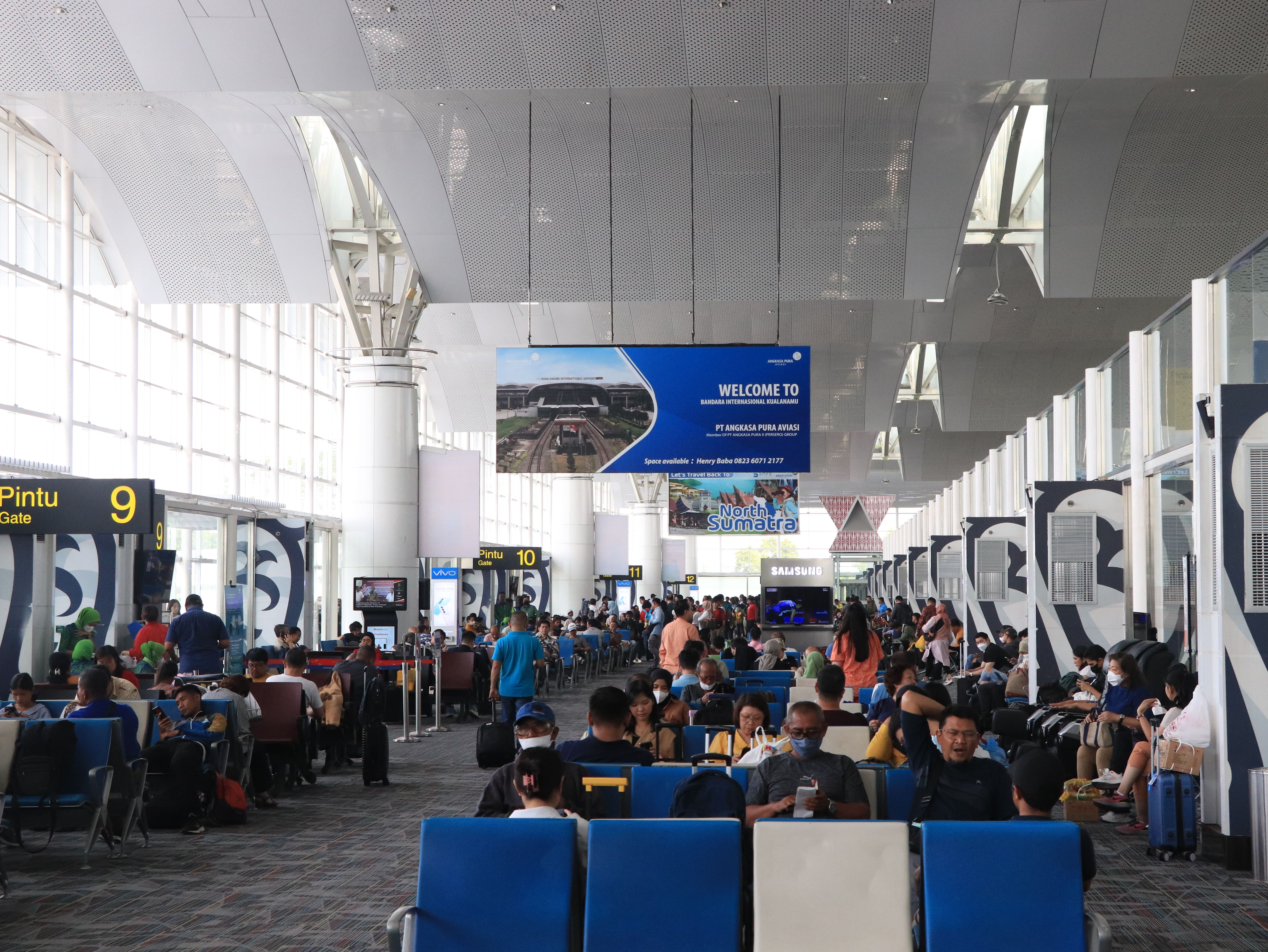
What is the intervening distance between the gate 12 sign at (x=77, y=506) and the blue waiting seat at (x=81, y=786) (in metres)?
4.01

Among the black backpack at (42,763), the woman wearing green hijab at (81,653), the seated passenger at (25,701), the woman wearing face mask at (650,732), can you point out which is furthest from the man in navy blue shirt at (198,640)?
the woman wearing face mask at (650,732)

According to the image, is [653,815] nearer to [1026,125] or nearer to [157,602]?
[157,602]

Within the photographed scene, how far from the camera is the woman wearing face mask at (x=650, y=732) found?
8.44 metres

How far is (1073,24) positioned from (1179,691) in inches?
229

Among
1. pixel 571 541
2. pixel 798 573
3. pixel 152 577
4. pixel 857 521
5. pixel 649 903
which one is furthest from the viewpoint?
pixel 857 521

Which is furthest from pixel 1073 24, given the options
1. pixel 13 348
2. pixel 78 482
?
pixel 13 348

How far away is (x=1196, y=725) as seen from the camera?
29.2 ft

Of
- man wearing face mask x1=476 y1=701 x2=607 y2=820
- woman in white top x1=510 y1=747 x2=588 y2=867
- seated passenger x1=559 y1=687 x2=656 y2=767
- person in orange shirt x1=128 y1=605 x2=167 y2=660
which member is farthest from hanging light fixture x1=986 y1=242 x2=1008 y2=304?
woman in white top x1=510 y1=747 x2=588 y2=867

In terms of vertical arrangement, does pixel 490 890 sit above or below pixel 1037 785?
below

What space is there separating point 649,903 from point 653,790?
5.68 ft

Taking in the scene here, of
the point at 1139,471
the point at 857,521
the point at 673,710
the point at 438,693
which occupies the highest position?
the point at 857,521

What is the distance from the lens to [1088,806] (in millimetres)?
10359

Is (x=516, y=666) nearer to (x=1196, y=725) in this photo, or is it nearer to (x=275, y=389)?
(x=1196, y=725)

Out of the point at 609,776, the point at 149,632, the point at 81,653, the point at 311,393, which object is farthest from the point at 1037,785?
the point at 311,393
